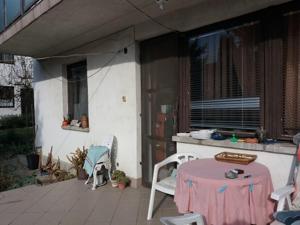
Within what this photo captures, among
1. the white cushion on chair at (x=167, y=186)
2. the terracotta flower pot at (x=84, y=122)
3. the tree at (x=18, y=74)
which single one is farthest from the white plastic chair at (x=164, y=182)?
the tree at (x=18, y=74)

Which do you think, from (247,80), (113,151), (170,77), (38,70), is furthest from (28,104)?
(247,80)

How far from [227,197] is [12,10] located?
17.3 feet

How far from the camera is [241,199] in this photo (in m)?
2.15

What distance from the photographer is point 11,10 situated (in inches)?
208

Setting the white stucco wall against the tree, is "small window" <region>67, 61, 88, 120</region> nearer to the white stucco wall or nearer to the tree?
the white stucco wall

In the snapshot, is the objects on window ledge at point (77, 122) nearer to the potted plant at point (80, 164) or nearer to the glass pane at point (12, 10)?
the potted plant at point (80, 164)

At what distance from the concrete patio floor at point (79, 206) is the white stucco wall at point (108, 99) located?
62 cm

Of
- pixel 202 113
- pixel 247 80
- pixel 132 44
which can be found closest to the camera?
pixel 247 80

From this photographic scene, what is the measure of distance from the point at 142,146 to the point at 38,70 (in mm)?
4567

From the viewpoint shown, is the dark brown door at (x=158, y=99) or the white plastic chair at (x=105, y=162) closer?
the dark brown door at (x=158, y=99)

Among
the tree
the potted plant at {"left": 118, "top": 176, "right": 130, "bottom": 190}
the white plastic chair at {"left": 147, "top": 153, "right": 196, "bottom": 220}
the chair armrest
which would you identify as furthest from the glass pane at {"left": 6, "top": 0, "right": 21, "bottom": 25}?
the tree

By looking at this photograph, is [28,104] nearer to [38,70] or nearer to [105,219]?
[38,70]

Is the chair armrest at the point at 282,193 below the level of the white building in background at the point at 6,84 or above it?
below

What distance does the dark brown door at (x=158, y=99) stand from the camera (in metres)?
4.00
